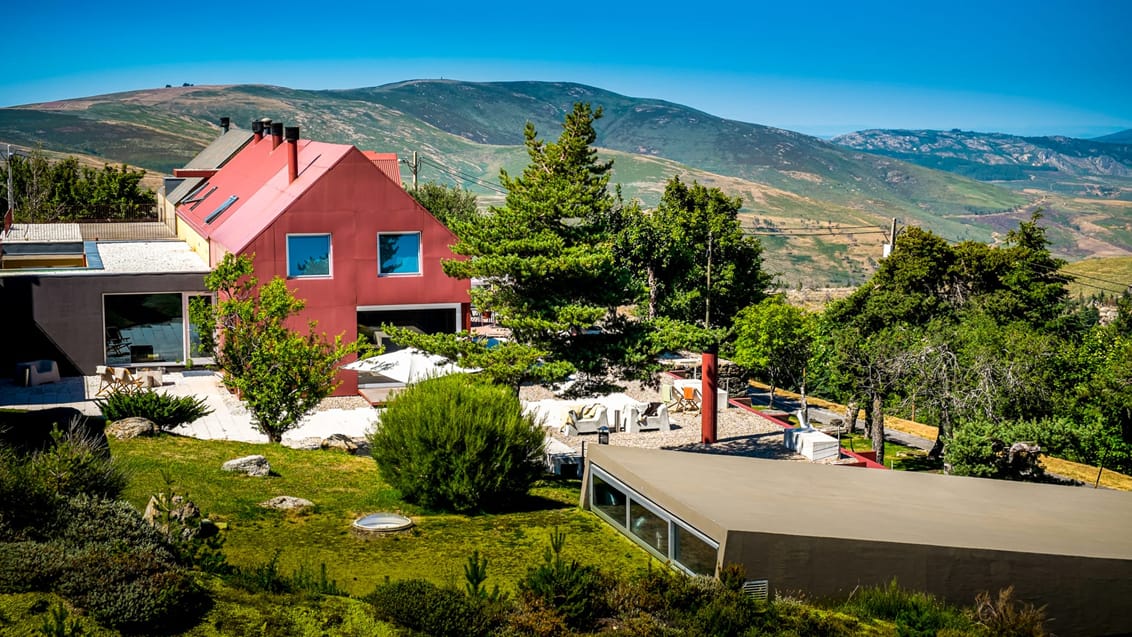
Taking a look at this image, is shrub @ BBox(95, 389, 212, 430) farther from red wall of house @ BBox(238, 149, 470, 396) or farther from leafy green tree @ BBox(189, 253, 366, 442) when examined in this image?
red wall of house @ BBox(238, 149, 470, 396)

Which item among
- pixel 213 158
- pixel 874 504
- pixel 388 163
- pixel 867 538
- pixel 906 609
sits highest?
pixel 213 158

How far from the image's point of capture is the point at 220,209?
110 ft

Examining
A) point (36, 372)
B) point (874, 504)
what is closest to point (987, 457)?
point (874, 504)

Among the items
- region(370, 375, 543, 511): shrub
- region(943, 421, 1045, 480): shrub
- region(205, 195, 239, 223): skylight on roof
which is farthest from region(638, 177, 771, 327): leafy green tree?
region(370, 375, 543, 511): shrub

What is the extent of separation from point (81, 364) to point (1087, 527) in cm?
2310

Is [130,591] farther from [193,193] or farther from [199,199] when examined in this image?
[193,193]

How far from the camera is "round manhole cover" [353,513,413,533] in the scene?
40.9 feet

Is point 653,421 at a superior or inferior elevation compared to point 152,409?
inferior

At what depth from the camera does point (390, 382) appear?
27.6 m

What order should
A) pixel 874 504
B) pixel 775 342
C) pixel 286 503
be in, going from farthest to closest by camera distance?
pixel 775 342, pixel 286 503, pixel 874 504

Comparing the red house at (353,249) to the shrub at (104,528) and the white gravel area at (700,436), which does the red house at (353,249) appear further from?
the shrub at (104,528)

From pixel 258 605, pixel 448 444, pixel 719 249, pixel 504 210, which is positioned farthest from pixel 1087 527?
pixel 719 249

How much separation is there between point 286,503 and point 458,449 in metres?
2.36

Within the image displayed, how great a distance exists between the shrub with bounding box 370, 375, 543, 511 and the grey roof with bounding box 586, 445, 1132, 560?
1.19m
